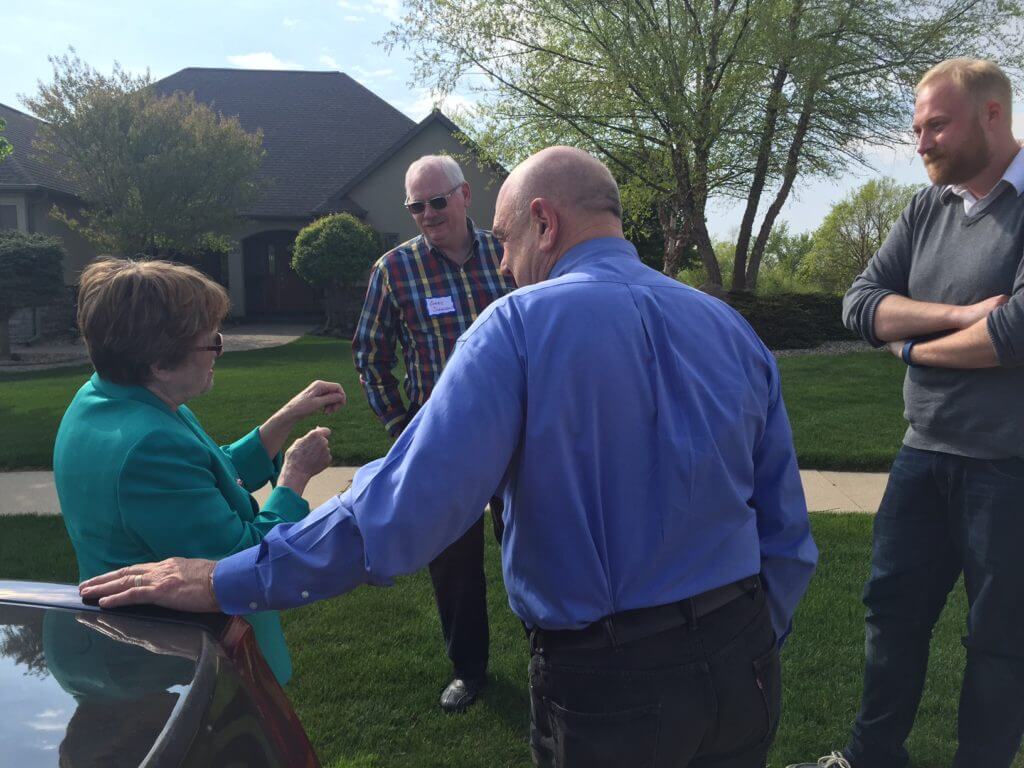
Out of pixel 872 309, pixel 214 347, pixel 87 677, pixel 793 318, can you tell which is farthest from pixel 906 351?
pixel 793 318

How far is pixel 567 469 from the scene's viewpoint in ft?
4.91

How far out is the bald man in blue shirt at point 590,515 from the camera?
1472mm

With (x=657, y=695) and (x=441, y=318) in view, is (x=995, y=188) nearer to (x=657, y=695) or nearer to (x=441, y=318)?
(x=657, y=695)

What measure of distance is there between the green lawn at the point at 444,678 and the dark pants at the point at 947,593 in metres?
0.55

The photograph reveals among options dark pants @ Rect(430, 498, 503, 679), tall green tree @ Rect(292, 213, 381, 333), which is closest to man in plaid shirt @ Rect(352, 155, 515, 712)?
dark pants @ Rect(430, 498, 503, 679)

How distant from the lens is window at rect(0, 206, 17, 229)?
2117 cm

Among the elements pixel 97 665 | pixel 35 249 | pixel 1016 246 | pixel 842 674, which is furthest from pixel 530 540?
pixel 35 249

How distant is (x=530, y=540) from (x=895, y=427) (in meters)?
7.61

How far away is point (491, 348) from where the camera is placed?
1502 millimetres

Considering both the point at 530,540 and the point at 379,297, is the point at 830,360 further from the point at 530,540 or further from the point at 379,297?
the point at 530,540

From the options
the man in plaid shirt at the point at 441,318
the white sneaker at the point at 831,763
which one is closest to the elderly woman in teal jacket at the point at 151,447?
the man in plaid shirt at the point at 441,318

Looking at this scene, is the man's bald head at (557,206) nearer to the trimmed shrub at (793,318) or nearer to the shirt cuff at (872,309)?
the shirt cuff at (872,309)

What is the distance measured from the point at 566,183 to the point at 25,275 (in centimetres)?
1828

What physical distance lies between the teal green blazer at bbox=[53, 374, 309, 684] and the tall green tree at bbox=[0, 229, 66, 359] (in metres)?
17.1
